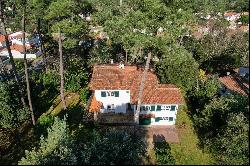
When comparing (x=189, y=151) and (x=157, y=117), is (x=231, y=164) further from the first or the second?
(x=157, y=117)

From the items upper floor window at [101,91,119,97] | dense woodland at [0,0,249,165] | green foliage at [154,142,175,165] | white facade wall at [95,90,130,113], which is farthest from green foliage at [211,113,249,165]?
upper floor window at [101,91,119,97]

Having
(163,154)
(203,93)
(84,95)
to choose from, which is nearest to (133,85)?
(84,95)

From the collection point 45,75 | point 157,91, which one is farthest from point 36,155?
point 45,75

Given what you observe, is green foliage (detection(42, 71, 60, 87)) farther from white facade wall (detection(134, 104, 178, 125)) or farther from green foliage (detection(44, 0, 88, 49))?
white facade wall (detection(134, 104, 178, 125))

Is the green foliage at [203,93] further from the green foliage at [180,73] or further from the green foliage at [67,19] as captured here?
the green foliage at [67,19]

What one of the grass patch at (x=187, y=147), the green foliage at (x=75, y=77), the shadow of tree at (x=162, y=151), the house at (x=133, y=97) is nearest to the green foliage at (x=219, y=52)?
the grass patch at (x=187, y=147)

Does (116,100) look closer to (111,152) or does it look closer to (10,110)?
(10,110)

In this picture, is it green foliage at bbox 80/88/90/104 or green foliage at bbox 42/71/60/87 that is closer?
green foliage at bbox 80/88/90/104
